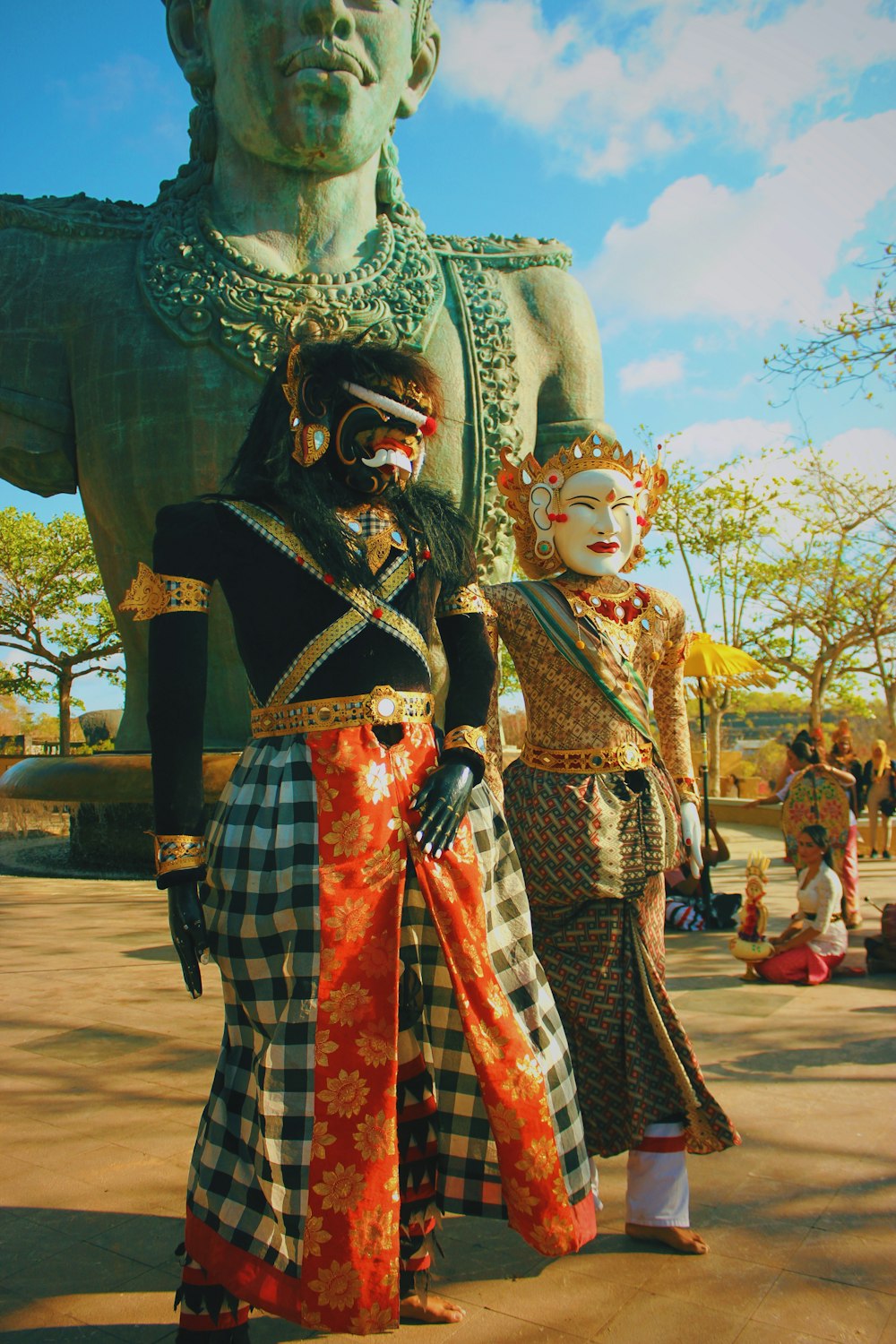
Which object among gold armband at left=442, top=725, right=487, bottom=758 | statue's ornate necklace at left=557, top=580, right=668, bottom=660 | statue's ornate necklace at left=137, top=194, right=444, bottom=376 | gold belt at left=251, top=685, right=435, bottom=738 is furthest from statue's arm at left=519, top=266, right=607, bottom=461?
gold belt at left=251, top=685, right=435, bottom=738

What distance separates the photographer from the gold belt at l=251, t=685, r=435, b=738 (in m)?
2.24

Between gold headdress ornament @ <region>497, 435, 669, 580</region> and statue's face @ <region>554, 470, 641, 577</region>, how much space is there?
36mm

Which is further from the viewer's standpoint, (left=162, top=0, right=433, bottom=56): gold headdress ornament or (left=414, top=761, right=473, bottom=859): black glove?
(left=162, top=0, right=433, bottom=56): gold headdress ornament

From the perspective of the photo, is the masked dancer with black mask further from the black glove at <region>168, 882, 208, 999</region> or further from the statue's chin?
the statue's chin

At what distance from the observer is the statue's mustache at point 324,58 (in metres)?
6.54

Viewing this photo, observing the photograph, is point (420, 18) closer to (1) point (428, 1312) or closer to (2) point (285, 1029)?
(2) point (285, 1029)

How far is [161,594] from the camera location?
228 centimetres

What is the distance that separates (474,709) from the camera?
8.08ft

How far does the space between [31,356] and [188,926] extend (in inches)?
250

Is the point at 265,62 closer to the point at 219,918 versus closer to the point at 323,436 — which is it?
the point at 323,436

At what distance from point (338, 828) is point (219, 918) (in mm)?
310

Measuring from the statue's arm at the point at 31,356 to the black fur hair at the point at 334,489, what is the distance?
→ 18.4 feet

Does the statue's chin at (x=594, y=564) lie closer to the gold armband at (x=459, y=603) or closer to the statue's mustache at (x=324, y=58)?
the gold armband at (x=459, y=603)

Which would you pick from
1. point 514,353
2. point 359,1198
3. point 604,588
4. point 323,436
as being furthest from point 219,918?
point 514,353
